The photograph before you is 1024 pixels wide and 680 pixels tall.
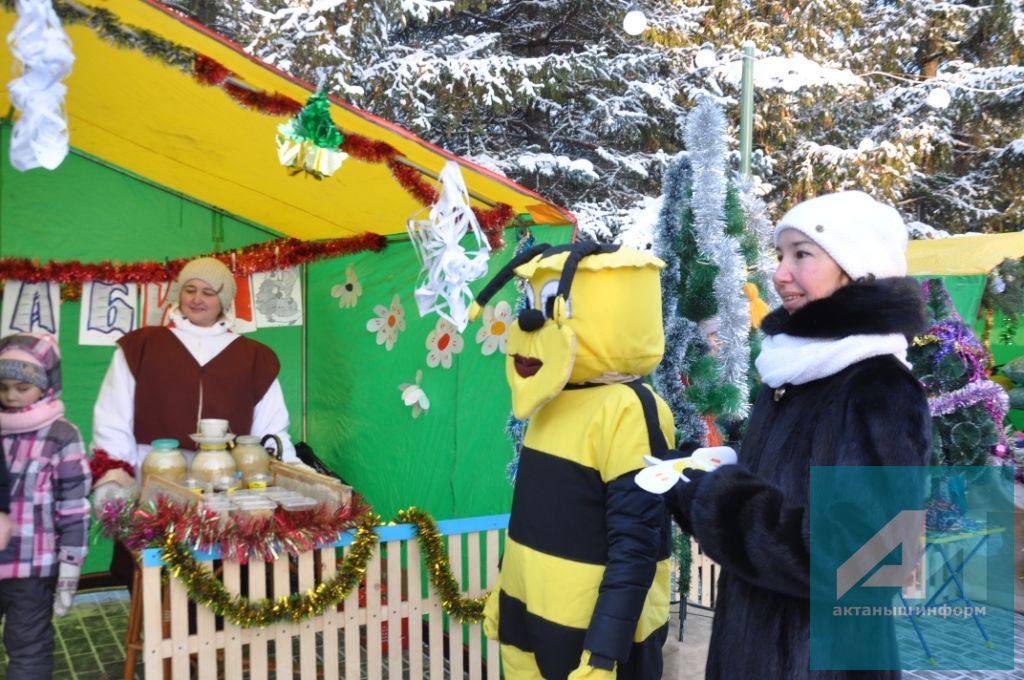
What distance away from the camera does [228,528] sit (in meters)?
2.84

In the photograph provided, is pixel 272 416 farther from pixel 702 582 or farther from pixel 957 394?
pixel 957 394

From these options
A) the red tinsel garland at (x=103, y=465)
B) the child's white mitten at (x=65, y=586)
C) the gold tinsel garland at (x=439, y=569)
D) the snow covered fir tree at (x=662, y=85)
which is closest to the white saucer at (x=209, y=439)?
the red tinsel garland at (x=103, y=465)

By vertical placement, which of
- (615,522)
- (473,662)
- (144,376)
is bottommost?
(473,662)

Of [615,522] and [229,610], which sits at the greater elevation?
[615,522]

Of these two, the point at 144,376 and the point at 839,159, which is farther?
the point at 839,159

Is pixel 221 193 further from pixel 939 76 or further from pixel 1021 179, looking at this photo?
pixel 1021 179

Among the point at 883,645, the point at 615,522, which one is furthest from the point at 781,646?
the point at 615,522

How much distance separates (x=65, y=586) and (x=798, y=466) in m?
2.52

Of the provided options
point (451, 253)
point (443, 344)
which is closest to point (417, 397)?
point (443, 344)

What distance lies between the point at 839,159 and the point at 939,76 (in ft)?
10.8

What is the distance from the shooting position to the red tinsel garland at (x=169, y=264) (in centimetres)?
479

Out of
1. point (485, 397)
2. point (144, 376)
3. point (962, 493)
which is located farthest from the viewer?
point (962, 493)

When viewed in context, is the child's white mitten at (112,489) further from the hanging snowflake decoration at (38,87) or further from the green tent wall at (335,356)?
the hanging snowflake decoration at (38,87)

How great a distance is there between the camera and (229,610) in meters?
2.80
